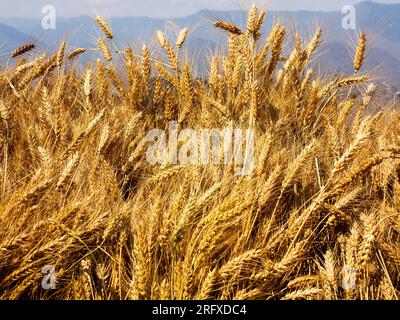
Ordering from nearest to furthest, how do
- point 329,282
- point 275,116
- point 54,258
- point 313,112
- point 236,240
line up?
point 329,282 → point 54,258 → point 236,240 → point 313,112 → point 275,116

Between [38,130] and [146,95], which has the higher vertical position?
[146,95]

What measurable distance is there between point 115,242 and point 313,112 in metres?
1.47

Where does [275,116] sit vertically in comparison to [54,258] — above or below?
above

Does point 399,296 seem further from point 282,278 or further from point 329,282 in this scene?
point 282,278

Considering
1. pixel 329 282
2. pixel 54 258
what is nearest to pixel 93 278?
pixel 54 258

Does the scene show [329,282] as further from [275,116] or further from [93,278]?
[275,116]

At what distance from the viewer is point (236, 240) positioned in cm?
163

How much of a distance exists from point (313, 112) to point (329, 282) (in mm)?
1337

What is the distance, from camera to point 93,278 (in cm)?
155

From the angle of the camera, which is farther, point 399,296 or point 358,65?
point 358,65
